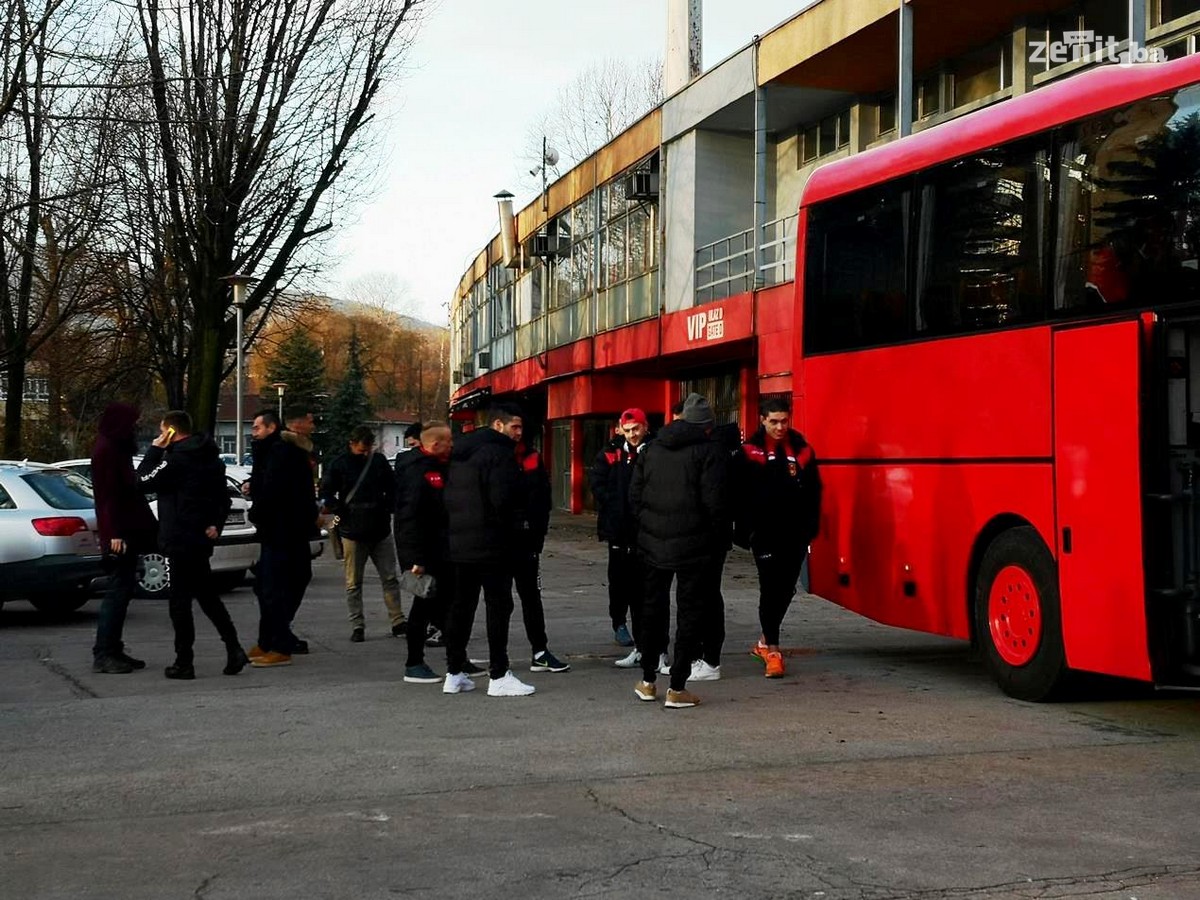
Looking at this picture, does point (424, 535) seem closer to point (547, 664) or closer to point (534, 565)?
point (534, 565)

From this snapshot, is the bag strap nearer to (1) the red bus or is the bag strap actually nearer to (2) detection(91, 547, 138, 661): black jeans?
(2) detection(91, 547, 138, 661): black jeans

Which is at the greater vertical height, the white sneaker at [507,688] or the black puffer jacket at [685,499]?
the black puffer jacket at [685,499]

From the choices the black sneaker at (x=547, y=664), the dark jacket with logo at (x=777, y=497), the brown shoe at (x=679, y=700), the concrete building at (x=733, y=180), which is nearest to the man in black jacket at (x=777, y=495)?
the dark jacket with logo at (x=777, y=497)

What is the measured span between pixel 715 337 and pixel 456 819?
20020 millimetres

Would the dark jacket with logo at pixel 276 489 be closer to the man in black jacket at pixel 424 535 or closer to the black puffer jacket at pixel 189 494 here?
the black puffer jacket at pixel 189 494

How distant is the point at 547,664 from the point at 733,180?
61.3ft

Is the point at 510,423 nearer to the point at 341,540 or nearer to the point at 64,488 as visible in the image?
the point at 341,540

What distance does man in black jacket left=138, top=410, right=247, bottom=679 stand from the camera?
10.5 m

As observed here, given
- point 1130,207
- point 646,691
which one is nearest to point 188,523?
point 646,691

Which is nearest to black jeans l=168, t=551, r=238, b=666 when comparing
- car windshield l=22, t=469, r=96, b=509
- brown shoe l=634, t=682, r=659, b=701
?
brown shoe l=634, t=682, r=659, b=701

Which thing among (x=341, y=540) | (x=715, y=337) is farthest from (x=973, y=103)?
(x=341, y=540)

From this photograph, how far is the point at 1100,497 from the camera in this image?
8.46 metres

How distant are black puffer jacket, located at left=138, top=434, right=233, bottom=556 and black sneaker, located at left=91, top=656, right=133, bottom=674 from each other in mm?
960

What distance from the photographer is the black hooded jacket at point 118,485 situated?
10.7 m
